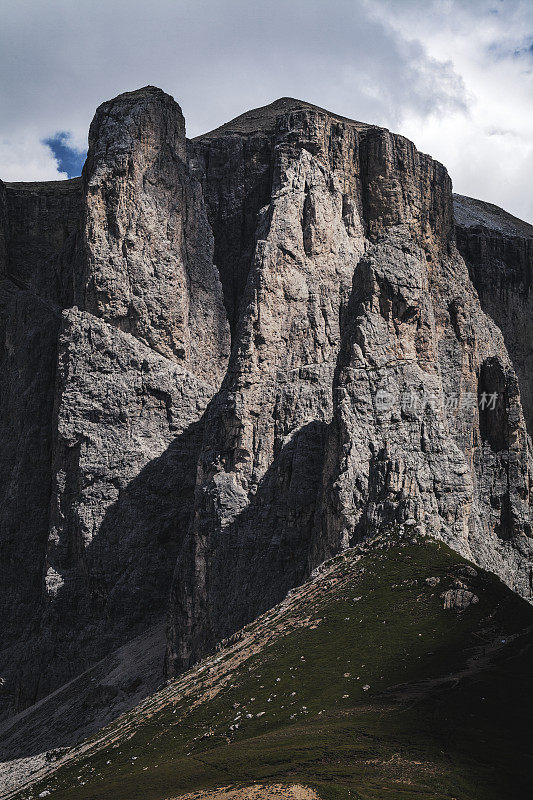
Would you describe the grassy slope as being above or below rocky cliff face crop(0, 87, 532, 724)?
below

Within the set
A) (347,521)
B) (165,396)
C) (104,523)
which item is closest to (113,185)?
(165,396)

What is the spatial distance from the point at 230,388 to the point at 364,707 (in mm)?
45080

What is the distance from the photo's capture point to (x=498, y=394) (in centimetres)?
9406

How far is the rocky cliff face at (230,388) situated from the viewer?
8025 cm

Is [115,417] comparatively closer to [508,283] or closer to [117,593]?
[117,593]

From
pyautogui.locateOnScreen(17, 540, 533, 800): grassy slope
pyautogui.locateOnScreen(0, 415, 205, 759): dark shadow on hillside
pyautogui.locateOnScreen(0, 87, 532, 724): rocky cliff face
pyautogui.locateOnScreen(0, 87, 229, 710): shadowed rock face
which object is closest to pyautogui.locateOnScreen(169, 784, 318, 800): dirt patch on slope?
pyautogui.locateOnScreen(17, 540, 533, 800): grassy slope

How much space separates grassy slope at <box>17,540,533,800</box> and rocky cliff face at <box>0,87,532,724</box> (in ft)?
26.8

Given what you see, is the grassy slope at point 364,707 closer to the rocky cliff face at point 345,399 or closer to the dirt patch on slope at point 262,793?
the dirt patch on slope at point 262,793

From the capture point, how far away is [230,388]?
93438 millimetres

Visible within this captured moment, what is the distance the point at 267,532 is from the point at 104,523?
84.5ft

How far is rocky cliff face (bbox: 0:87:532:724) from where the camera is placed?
8025 cm

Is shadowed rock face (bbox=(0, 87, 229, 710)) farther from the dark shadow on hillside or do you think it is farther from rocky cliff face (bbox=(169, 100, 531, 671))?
rocky cliff face (bbox=(169, 100, 531, 671))

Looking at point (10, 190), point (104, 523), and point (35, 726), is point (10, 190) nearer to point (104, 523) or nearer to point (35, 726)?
point (104, 523)

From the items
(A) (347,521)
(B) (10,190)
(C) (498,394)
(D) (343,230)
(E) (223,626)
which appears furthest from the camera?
(B) (10,190)
